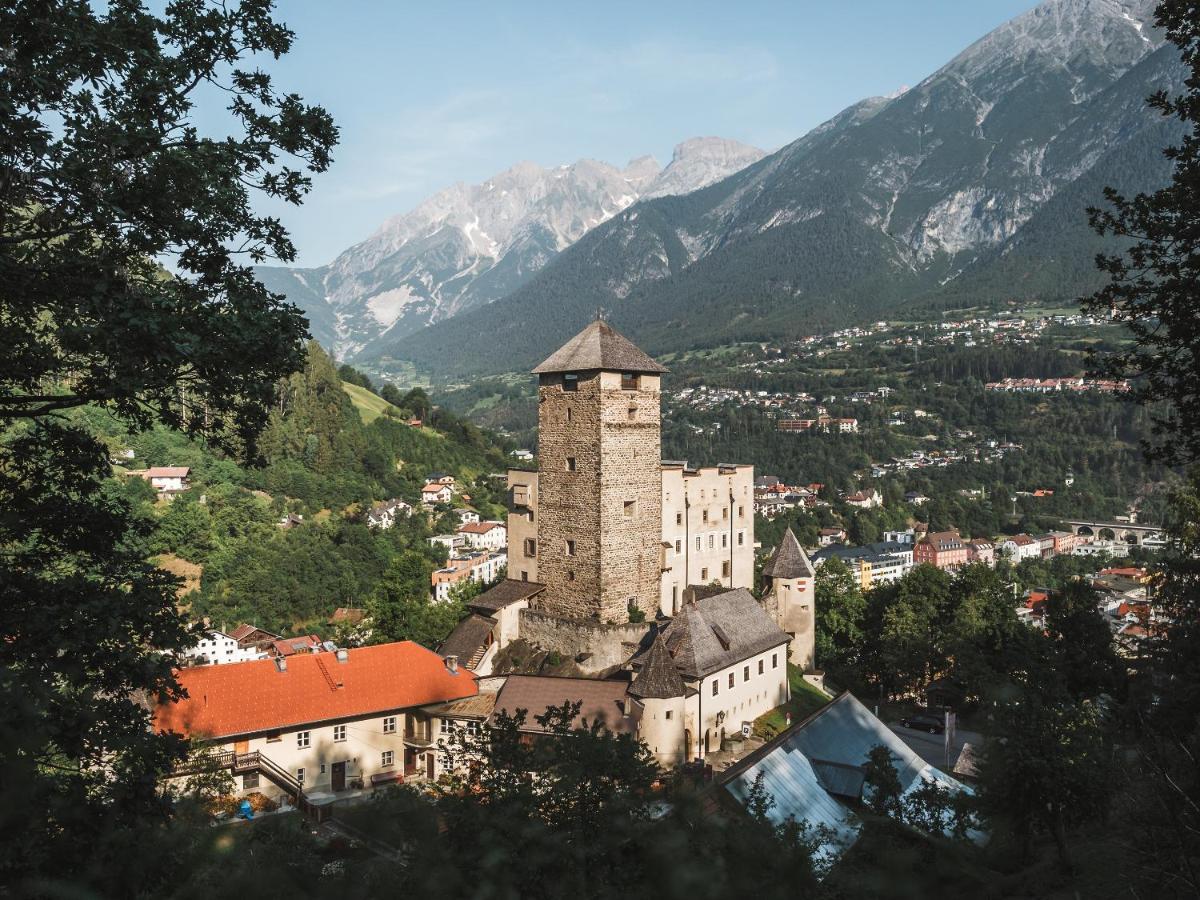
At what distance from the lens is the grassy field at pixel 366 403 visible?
3516 inches

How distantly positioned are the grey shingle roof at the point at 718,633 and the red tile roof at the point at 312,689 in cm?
662

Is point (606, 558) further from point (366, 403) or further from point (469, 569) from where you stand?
point (366, 403)

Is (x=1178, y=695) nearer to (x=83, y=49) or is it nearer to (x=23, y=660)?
→ (x=23, y=660)

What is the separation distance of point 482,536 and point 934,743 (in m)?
50.9

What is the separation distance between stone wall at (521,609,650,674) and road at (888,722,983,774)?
8.37m

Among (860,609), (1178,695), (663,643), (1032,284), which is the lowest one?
(860,609)

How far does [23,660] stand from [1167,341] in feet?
36.7

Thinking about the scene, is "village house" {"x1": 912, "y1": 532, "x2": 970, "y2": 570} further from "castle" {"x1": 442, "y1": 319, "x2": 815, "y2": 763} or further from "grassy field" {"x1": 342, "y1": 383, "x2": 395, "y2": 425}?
"castle" {"x1": 442, "y1": 319, "x2": 815, "y2": 763}

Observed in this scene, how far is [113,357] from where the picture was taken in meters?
7.00

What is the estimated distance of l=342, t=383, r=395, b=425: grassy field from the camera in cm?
8931

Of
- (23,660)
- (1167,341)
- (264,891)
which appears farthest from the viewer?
(1167,341)

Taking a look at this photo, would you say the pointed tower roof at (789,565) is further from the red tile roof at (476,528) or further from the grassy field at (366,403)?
the grassy field at (366,403)

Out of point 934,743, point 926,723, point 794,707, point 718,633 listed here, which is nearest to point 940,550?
point 926,723

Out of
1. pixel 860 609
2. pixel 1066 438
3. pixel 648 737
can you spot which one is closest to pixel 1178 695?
pixel 648 737
